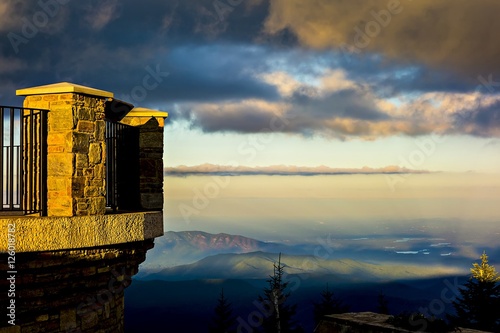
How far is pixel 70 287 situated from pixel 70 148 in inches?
76.8

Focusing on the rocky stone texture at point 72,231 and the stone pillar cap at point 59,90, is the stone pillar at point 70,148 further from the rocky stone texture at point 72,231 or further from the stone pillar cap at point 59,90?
the rocky stone texture at point 72,231

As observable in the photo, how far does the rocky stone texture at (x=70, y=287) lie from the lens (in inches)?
296

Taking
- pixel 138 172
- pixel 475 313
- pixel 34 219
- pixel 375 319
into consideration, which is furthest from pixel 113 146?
pixel 475 313

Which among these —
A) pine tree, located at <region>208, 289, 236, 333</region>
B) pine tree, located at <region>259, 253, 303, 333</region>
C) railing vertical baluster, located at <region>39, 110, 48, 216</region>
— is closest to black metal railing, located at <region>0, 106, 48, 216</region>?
railing vertical baluster, located at <region>39, 110, 48, 216</region>

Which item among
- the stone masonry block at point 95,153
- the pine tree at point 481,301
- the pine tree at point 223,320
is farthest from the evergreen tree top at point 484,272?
the stone masonry block at point 95,153

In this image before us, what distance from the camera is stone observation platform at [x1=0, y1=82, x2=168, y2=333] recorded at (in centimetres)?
749

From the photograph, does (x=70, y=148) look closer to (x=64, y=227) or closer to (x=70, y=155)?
(x=70, y=155)

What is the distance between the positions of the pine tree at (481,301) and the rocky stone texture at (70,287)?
82.8 feet

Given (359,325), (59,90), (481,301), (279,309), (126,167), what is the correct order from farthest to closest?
(279,309)
(481,301)
(126,167)
(359,325)
(59,90)

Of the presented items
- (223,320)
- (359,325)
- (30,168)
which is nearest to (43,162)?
(30,168)

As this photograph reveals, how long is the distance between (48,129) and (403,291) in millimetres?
197823

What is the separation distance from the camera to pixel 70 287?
7977mm

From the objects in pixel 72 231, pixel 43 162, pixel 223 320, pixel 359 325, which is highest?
pixel 43 162

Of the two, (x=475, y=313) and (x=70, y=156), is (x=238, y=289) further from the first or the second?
(x=70, y=156)
